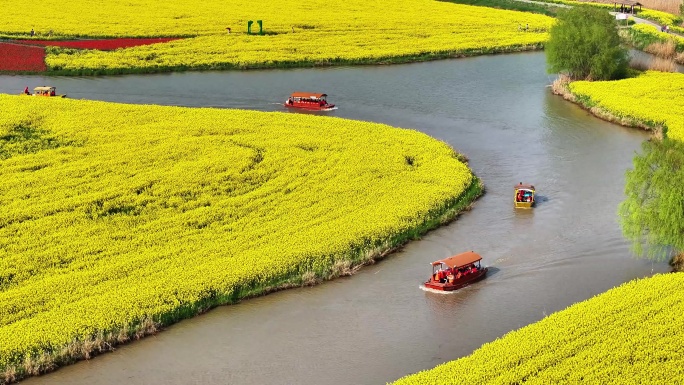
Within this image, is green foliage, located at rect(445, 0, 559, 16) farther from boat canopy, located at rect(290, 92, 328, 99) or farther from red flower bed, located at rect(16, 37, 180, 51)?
boat canopy, located at rect(290, 92, 328, 99)

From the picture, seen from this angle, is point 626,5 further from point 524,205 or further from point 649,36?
point 524,205

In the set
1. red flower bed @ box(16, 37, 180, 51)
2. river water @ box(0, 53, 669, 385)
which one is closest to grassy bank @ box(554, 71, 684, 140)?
river water @ box(0, 53, 669, 385)

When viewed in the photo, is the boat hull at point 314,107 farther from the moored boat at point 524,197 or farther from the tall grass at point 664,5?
the tall grass at point 664,5

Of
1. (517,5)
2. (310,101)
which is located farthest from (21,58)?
(517,5)

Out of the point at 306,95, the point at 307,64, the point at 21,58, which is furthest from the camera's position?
the point at 307,64

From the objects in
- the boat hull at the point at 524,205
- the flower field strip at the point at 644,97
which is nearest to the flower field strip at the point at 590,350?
the boat hull at the point at 524,205

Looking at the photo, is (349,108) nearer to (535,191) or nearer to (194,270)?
(535,191)
